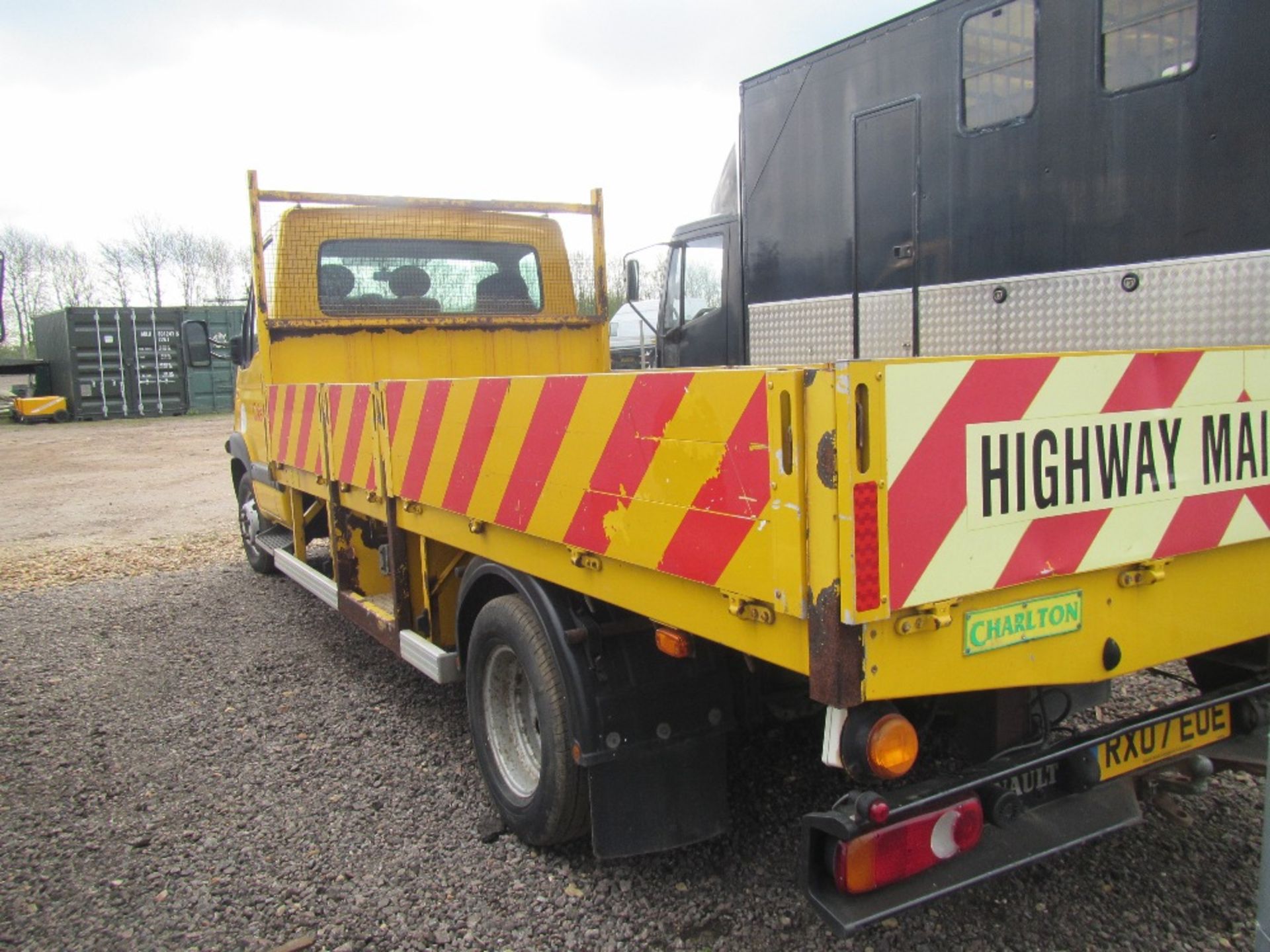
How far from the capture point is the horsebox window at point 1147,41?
12.6 feet

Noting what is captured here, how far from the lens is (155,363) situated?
27234 millimetres

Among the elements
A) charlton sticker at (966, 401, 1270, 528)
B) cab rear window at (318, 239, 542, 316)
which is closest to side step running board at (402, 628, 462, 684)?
charlton sticker at (966, 401, 1270, 528)

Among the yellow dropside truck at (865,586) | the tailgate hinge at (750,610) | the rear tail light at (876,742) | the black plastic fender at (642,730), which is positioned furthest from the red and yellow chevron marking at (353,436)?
the rear tail light at (876,742)

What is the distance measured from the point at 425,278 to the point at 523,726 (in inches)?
139

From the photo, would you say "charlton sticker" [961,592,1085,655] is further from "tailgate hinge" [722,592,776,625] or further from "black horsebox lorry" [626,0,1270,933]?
"tailgate hinge" [722,592,776,625]

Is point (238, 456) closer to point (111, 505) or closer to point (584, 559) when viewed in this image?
point (584, 559)

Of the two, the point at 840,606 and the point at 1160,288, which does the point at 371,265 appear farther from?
the point at 840,606

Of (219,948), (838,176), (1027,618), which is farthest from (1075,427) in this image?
(838,176)

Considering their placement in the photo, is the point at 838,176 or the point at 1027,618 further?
the point at 838,176

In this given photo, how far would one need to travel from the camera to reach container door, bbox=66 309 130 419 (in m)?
25.8

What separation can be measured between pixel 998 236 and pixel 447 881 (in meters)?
3.66

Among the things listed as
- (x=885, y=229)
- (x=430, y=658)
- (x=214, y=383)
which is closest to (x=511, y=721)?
(x=430, y=658)

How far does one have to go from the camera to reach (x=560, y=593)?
9.32 feet

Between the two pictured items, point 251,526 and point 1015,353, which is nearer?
point 1015,353
